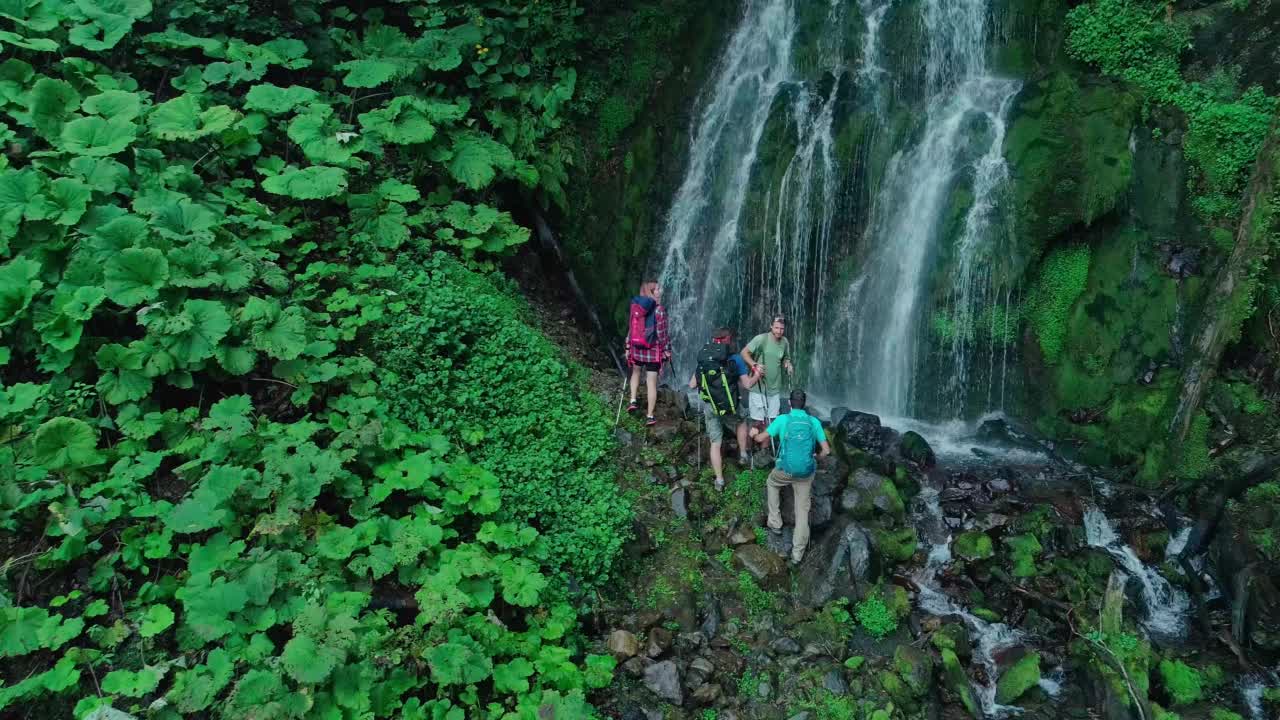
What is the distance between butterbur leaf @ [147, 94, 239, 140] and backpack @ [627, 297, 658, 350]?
179 inches

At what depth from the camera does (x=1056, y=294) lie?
10.2 meters

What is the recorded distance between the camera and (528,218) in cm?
1016

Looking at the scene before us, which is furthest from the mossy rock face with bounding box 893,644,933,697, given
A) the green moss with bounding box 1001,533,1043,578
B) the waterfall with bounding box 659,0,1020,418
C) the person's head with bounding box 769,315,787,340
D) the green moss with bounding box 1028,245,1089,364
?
the green moss with bounding box 1028,245,1089,364

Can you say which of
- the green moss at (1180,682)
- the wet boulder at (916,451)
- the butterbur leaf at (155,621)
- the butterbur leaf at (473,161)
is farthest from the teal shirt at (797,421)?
the butterbur leaf at (155,621)

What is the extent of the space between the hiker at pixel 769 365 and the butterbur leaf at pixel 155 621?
530 centimetres

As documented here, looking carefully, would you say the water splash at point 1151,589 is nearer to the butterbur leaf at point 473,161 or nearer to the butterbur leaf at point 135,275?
the butterbur leaf at point 473,161

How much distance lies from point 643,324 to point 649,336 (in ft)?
0.48

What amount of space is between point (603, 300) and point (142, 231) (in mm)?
6382

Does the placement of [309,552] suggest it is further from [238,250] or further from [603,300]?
[603,300]

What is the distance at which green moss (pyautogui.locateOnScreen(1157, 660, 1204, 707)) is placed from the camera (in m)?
6.19

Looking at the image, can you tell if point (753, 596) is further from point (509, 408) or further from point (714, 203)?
point (714, 203)

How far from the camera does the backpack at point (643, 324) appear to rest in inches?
304

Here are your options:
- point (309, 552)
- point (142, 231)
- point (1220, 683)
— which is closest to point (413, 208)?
point (142, 231)

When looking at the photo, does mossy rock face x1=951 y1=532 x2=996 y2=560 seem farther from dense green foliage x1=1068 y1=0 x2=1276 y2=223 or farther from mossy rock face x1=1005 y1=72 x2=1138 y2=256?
dense green foliage x1=1068 y1=0 x2=1276 y2=223
